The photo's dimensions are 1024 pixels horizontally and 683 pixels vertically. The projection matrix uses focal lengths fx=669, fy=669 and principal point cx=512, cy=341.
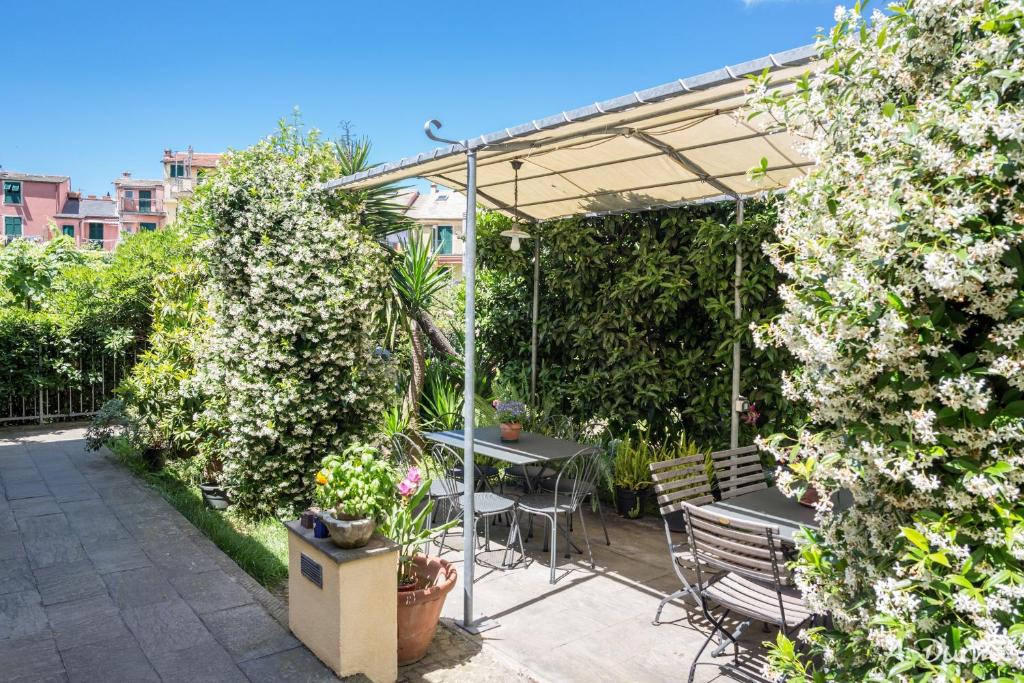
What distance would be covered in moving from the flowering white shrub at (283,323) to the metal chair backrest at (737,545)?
2.82 meters

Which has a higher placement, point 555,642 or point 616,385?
point 616,385

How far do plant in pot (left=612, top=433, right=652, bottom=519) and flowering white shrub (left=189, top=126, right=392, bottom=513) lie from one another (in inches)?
80.9

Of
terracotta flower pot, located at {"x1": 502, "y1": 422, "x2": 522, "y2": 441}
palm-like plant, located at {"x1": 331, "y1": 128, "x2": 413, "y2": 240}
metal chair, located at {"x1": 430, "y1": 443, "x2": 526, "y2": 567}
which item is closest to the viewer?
metal chair, located at {"x1": 430, "y1": 443, "x2": 526, "y2": 567}

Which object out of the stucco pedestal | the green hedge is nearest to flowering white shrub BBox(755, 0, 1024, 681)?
the stucco pedestal

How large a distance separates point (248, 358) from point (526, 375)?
298 cm

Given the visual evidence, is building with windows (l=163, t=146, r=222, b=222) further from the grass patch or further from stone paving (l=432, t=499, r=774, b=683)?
stone paving (l=432, t=499, r=774, b=683)

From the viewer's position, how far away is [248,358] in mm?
4926

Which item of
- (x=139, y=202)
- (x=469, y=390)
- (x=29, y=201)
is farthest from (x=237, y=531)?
(x=29, y=201)

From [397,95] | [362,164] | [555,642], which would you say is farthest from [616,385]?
[397,95]

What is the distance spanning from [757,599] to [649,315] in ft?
9.96

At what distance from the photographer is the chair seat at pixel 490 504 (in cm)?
436

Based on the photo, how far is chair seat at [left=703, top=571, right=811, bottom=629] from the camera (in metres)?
2.91

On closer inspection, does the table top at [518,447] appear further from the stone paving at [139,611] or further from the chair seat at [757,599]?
the chair seat at [757,599]

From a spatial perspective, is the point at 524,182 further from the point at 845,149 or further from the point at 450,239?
the point at 450,239
